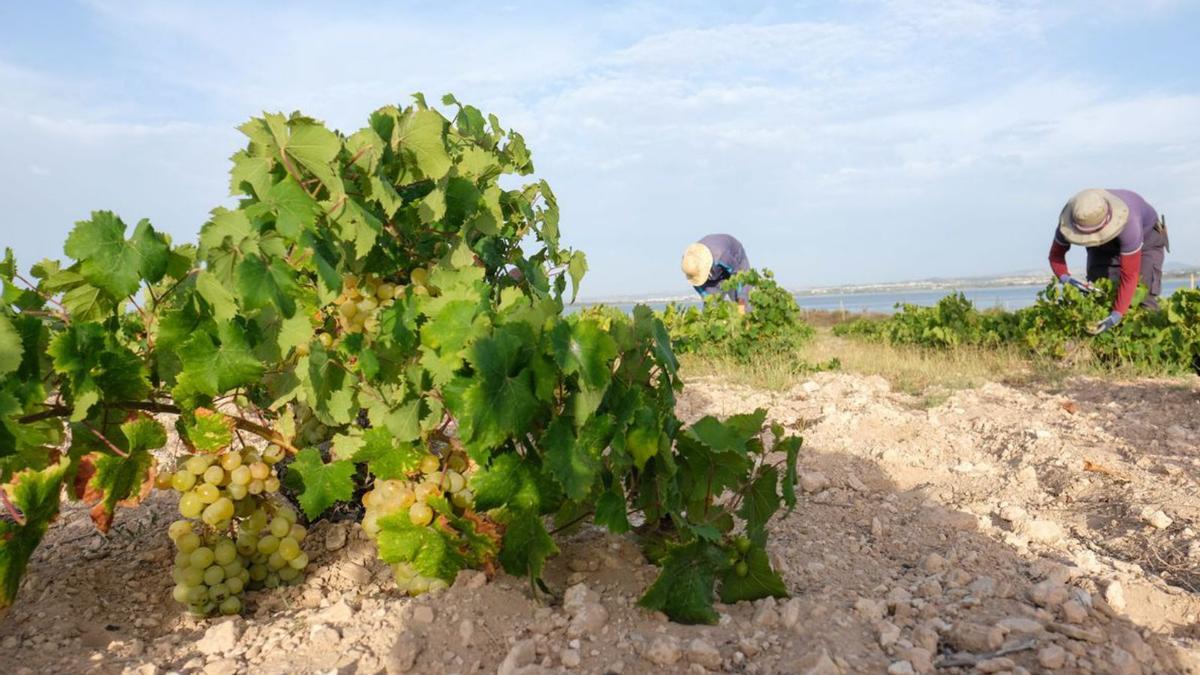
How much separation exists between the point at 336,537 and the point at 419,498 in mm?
740

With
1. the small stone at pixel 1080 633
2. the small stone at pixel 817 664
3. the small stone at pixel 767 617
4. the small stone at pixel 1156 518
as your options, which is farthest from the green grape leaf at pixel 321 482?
the small stone at pixel 1156 518

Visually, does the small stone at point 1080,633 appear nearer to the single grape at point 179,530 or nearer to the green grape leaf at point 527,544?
the green grape leaf at point 527,544

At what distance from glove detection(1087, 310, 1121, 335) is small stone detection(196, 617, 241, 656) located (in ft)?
28.8

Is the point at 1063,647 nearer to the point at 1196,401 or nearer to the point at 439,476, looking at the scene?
the point at 439,476

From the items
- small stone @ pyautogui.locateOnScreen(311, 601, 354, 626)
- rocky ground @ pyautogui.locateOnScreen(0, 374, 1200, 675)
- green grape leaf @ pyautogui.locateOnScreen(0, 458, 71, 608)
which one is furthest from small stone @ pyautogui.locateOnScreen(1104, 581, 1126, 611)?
green grape leaf @ pyautogui.locateOnScreen(0, 458, 71, 608)

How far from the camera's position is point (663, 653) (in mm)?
1902

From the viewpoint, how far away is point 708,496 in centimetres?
229

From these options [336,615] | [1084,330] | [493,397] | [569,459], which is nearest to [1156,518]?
[569,459]

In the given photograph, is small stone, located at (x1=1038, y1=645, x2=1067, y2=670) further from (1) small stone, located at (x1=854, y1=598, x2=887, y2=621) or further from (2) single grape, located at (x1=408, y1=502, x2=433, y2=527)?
(2) single grape, located at (x1=408, y1=502, x2=433, y2=527)

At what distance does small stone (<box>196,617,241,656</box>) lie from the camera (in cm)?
207

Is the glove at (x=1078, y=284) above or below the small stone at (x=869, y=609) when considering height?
above

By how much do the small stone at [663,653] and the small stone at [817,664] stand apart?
0.28 metres

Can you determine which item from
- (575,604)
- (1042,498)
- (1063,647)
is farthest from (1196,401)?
(575,604)

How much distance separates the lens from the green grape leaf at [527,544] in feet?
6.83
